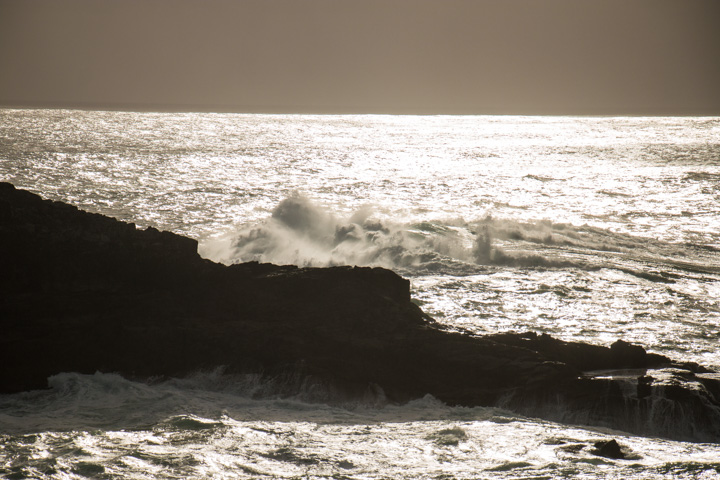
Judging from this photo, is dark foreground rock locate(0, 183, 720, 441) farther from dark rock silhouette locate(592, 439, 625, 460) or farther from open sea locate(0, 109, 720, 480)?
dark rock silhouette locate(592, 439, 625, 460)

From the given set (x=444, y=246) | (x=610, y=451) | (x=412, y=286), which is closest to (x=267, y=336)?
(x=610, y=451)

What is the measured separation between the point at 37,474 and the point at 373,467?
221 inches

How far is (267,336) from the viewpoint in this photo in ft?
57.3

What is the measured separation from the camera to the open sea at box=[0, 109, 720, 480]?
43.7 ft

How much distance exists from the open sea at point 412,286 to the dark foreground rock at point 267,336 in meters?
0.55

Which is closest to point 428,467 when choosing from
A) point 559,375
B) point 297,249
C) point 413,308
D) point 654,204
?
point 559,375

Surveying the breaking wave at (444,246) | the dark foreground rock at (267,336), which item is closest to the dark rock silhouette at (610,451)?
the dark foreground rock at (267,336)

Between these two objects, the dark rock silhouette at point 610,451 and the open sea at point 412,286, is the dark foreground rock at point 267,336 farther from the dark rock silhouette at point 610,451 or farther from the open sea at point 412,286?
the dark rock silhouette at point 610,451

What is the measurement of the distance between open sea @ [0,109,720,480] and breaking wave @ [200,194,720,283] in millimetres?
162

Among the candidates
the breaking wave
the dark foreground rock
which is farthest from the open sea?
the dark foreground rock

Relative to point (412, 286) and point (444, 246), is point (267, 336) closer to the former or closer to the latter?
point (412, 286)

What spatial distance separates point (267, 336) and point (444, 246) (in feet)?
62.9

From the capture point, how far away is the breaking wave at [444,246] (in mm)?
32281

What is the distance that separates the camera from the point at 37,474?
12.2 metres
